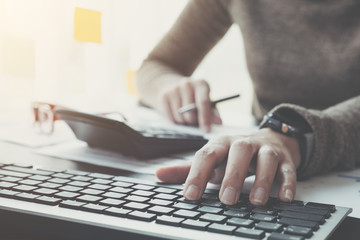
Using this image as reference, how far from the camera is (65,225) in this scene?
371 mm

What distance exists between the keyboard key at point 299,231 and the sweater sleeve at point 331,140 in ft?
0.77

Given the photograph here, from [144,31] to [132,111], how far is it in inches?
30.5

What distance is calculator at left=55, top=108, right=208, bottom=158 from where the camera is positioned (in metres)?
0.62

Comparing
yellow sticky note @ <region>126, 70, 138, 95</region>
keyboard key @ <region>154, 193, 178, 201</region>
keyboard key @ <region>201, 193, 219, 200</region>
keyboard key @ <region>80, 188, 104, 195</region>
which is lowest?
keyboard key @ <region>201, 193, 219, 200</region>

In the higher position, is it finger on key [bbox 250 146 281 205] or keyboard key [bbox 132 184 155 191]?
finger on key [bbox 250 146 281 205]

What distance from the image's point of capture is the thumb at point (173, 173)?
497mm

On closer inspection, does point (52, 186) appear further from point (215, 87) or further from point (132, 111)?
point (215, 87)

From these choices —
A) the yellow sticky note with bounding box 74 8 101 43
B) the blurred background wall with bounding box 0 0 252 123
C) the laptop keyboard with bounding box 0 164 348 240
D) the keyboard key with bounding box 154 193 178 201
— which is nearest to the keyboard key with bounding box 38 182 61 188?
the laptop keyboard with bounding box 0 164 348 240

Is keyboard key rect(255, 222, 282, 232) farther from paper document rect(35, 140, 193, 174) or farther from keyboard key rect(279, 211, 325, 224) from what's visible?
paper document rect(35, 140, 193, 174)

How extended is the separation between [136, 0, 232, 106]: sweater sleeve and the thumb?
0.63 meters

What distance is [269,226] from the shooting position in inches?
13.6

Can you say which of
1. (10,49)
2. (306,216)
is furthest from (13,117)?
(306,216)

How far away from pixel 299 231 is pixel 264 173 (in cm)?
13

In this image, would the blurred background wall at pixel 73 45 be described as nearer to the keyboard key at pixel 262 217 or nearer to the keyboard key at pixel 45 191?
the keyboard key at pixel 45 191
